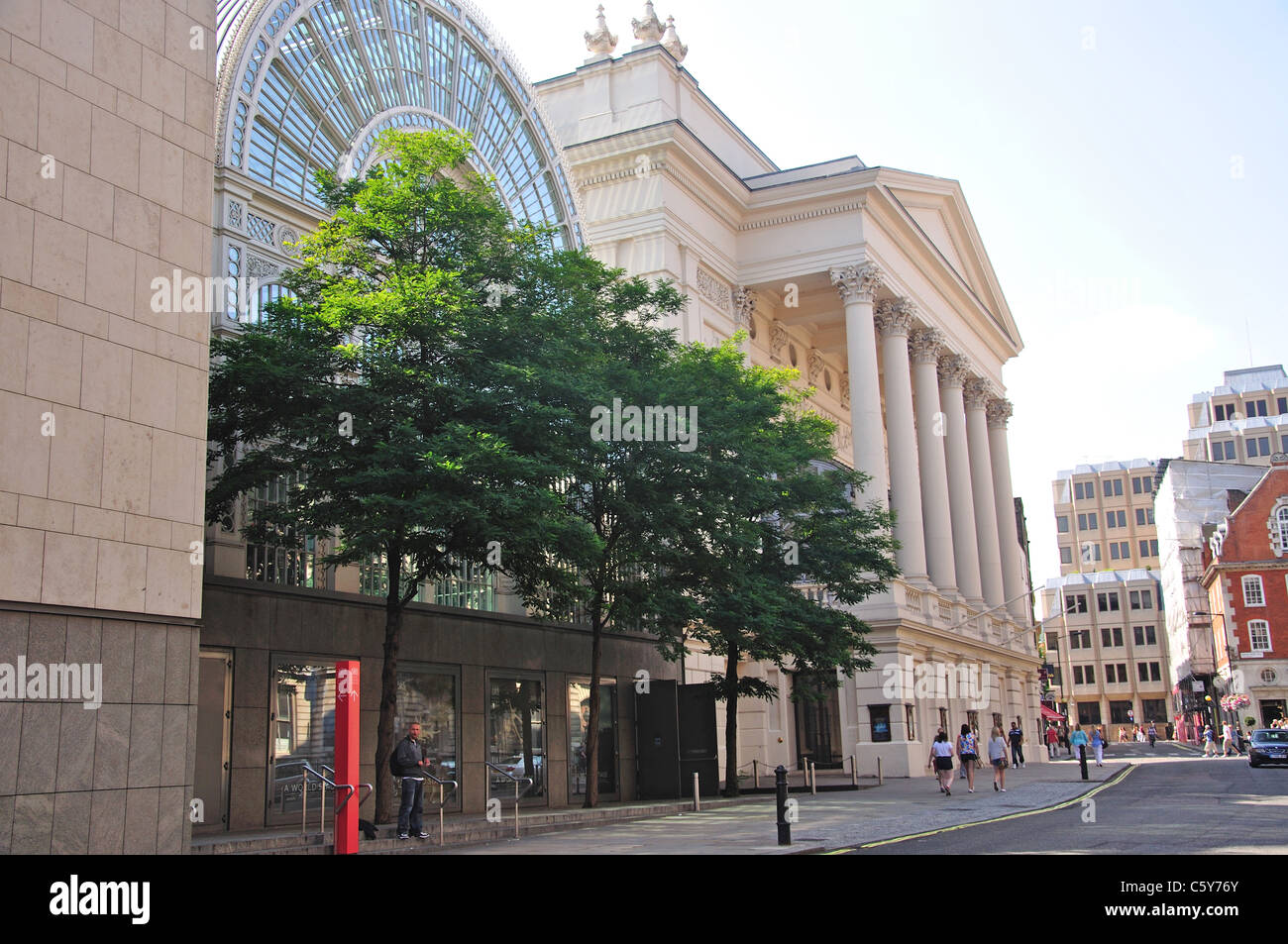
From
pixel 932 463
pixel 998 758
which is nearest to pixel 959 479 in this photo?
pixel 932 463

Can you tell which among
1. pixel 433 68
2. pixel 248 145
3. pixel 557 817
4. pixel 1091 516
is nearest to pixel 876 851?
pixel 557 817

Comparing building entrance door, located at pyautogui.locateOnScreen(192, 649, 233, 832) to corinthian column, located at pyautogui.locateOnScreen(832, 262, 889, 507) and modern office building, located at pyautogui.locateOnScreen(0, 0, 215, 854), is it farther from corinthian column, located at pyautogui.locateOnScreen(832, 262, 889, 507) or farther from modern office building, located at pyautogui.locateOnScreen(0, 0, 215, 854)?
corinthian column, located at pyautogui.locateOnScreen(832, 262, 889, 507)

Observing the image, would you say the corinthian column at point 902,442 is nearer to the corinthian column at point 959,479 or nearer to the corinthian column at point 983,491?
the corinthian column at point 959,479

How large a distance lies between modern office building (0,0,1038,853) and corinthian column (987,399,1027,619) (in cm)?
1578

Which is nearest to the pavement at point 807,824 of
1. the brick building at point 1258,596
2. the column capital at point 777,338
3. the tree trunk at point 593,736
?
the tree trunk at point 593,736

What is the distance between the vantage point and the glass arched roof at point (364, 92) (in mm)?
24000

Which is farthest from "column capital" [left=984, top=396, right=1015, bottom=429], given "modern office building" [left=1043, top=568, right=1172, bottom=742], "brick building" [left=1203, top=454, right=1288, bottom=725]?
"modern office building" [left=1043, top=568, right=1172, bottom=742]

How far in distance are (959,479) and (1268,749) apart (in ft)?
64.6

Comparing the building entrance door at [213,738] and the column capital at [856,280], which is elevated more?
the column capital at [856,280]

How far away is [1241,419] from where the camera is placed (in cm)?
13600

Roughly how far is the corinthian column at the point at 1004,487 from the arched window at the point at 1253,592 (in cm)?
2591

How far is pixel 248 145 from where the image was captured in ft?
78.4

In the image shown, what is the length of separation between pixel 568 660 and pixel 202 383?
1513 centimetres

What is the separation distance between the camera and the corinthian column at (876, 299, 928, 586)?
50.6 meters
